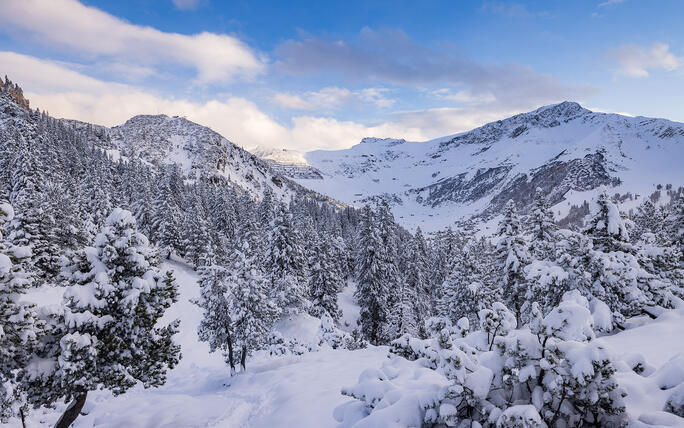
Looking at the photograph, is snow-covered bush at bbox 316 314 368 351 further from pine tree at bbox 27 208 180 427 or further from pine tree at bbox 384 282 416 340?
pine tree at bbox 27 208 180 427

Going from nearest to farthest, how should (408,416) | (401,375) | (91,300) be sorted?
(408,416) < (401,375) < (91,300)

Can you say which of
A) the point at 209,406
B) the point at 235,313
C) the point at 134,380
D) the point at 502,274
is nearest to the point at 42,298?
the point at 235,313

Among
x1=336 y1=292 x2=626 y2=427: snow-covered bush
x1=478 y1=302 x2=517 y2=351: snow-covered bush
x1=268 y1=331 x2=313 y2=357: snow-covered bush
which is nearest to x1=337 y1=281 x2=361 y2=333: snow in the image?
x1=268 y1=331 x2=313 y2=357: snow-covered bush

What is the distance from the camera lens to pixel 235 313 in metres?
22.0

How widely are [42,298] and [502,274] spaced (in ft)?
139

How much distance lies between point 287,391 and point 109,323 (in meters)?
8.16

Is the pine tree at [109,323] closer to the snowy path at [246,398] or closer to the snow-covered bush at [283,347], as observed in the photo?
the snowy path at [246,398]

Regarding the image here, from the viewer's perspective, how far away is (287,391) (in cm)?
1579

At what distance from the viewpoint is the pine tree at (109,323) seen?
34.6 ft

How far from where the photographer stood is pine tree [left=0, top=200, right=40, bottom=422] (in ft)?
30.7

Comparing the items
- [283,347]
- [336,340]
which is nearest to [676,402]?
[336,340]

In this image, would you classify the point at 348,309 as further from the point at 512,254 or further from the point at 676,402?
the point at 676,402

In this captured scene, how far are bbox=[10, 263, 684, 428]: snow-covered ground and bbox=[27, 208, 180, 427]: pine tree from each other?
4.10 m

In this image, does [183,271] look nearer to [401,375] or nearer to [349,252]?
[349,252]
